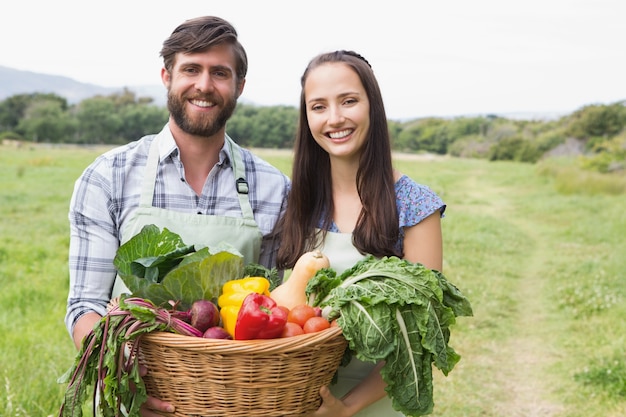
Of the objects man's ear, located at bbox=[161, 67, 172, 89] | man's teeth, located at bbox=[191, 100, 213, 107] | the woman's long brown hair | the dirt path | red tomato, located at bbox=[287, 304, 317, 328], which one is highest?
man's ear, located at bbox=[161, 67, 172, 89]

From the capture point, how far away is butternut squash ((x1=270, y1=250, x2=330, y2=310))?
2789mm

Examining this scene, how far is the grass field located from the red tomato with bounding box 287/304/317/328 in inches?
112

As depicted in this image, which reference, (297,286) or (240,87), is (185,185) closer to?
(240,87)

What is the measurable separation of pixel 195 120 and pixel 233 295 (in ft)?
3.89

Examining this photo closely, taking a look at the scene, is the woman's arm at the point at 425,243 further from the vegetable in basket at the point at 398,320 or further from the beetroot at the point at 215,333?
the beetroot at the point at 215,333

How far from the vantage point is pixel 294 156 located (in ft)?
11.9

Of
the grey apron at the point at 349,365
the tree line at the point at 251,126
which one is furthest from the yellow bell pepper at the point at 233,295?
the tree line at the point at 251,126

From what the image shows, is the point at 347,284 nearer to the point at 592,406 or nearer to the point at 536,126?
the point at 592,406

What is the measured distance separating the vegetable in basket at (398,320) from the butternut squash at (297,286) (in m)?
0.09

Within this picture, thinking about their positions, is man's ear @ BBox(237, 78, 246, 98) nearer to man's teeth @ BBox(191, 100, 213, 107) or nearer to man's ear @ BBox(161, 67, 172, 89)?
man's teeth @ BBox(191, 100, 213, 107)

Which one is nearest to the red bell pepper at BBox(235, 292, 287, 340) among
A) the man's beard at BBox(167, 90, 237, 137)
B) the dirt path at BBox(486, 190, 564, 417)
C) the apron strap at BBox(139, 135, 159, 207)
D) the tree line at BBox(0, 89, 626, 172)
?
the apron strap at BBox(139, 135, 159, 207)

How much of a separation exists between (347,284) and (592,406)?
421cm

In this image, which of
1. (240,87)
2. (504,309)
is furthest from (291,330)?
(504,309)

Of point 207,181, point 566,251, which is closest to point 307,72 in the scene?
point 207,181
